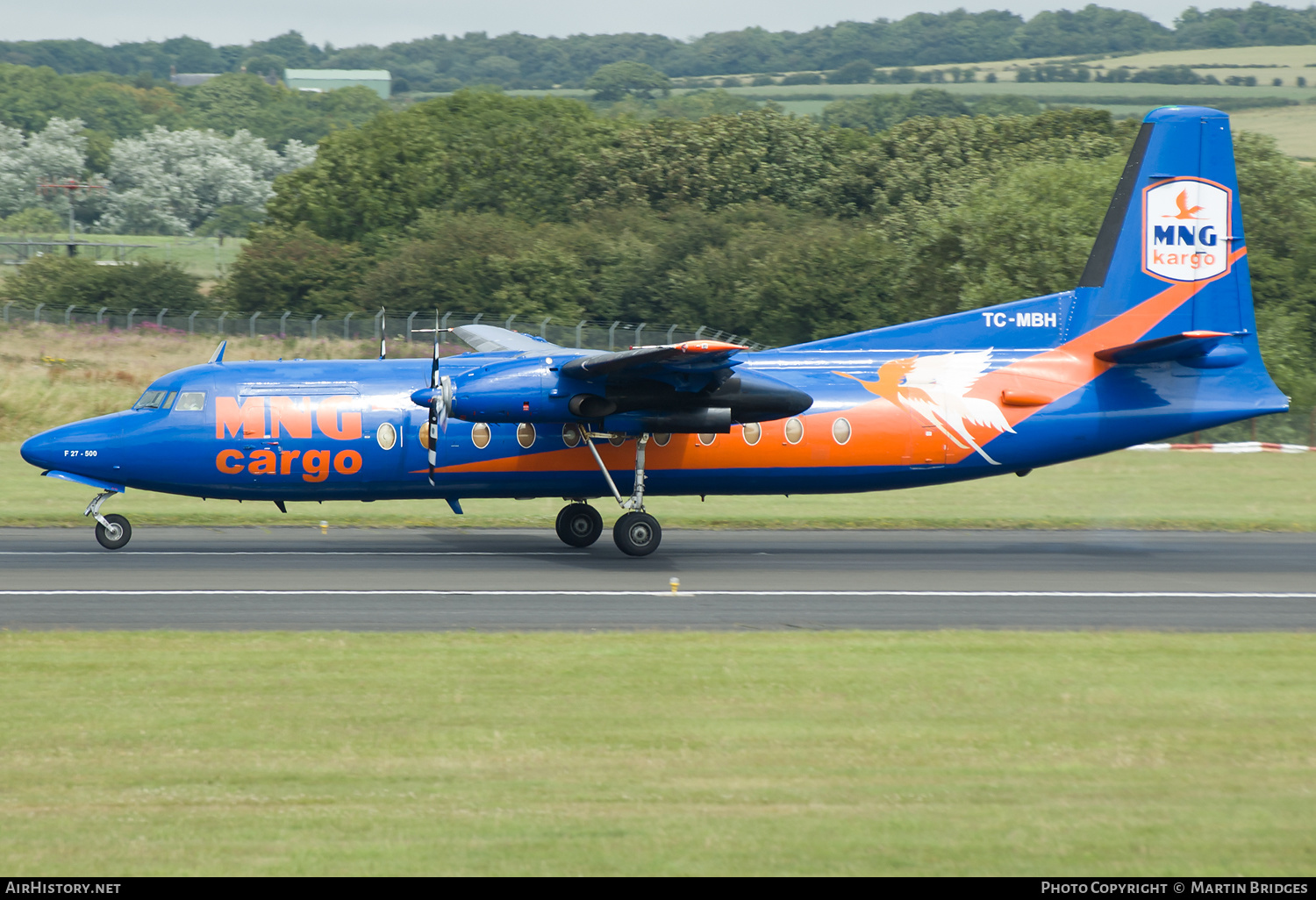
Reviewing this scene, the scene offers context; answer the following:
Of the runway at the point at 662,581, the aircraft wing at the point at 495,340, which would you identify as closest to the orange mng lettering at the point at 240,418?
the runway at the point at 662,581

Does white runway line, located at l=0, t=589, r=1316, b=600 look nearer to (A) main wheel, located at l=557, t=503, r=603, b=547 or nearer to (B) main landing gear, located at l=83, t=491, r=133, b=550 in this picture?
(B) main landing gear, located at l=83, t=491, r=133, b=550

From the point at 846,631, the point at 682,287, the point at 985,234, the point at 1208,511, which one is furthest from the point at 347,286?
the point at 846,631

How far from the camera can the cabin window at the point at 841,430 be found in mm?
21969

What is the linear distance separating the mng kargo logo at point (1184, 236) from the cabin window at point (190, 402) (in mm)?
16423

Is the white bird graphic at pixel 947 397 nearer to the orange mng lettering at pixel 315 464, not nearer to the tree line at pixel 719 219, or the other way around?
the orange mng lettering at pixel 315 464

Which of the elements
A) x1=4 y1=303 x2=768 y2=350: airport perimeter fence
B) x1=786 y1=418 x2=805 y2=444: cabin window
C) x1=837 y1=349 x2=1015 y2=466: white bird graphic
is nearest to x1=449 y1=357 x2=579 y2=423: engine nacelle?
x1=786 y1=418 x2=805 y2=444: cabin window

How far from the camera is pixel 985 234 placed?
5275 centimetres

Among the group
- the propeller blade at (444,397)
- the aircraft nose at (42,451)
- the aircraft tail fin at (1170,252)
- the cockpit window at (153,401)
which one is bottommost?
the aircraft nose at (42,451)

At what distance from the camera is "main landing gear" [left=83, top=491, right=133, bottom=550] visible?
2161cm

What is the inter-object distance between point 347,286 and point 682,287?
60.2ft

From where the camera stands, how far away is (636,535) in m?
21.6

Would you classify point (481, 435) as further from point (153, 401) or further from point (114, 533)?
point (114, 533)

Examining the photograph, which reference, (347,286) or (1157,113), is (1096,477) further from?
(347,286)

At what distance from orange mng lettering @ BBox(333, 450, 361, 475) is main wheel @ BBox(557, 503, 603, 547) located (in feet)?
12.4
